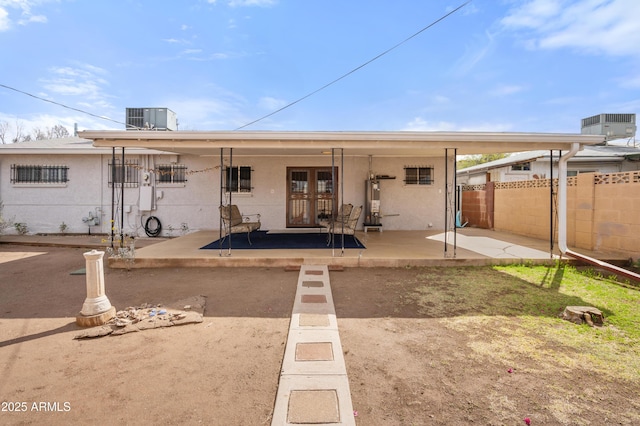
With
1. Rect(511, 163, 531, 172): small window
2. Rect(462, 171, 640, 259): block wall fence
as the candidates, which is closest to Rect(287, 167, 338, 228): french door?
Rect(462, 171, 640, 259): block wall fence

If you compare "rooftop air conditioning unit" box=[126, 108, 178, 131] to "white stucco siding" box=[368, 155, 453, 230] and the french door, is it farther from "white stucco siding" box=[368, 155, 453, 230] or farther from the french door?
"white stucco siding" box=[368, 155, 453, 230]

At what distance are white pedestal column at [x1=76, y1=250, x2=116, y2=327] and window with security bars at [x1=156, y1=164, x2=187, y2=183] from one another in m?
6.61

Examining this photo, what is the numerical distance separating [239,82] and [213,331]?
51.0ft

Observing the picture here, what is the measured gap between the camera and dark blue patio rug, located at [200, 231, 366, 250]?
718 centimetres

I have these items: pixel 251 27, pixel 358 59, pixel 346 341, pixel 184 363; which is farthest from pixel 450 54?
pixel 184 363

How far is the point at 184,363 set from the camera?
262 centimetres

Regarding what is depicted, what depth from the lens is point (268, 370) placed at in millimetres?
2510

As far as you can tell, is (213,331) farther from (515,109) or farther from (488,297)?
(515,109)

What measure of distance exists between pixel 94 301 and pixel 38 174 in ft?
30.4

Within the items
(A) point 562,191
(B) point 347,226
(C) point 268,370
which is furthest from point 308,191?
(C) point 268,370

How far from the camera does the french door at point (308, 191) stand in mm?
9812

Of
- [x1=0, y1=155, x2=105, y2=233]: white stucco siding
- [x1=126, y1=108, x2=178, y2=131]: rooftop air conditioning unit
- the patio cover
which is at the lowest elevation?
[x1=0, y1=155, x2=105, y2=233]: white stucco siding

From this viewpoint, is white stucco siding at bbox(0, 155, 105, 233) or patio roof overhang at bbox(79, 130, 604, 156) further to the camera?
white stucco siding at bbox(0, 155, 105, 233)

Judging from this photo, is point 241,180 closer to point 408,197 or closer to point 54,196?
point 408,197
